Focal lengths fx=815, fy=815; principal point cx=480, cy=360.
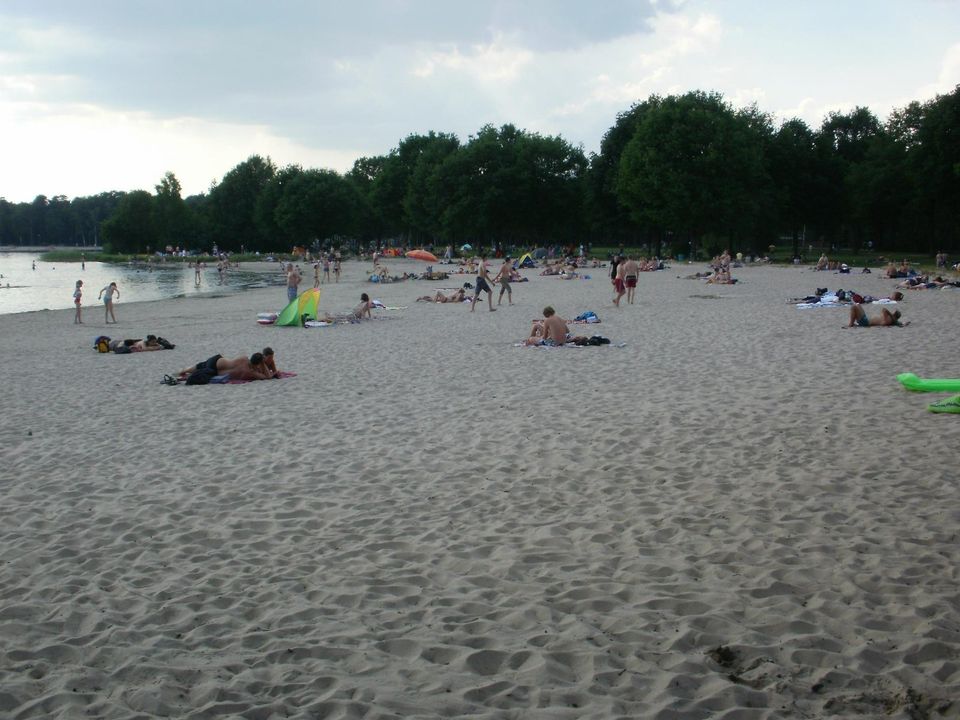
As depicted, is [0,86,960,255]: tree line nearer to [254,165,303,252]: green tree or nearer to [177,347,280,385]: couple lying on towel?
[254,165,303,252]: green tree

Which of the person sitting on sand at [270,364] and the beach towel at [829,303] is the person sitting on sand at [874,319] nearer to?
the beach towel at [829,303]

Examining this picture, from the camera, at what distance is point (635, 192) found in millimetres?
63750

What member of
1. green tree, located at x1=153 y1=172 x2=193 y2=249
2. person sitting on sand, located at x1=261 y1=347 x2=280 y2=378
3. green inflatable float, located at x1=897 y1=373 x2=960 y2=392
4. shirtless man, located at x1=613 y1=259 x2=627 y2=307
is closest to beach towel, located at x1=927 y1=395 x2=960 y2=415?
green inflatable float, located at x1=897 y1=373 x2=960 y2=392

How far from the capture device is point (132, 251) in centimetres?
12281

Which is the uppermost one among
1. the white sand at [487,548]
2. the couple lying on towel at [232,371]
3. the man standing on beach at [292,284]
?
the man standing on beach at [292,284]

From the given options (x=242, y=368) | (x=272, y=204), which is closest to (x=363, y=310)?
(x=242, y=368)

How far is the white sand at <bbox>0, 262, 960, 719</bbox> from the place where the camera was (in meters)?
4.02

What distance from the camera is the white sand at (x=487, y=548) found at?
13.2 feet

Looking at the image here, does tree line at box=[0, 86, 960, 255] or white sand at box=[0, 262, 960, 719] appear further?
tree line at box=[0, 86, 960, 255]

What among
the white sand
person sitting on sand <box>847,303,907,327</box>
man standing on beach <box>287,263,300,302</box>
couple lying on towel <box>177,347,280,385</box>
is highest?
man standing on beach <box>287,263,300,302</box>

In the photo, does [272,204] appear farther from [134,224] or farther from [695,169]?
[695,169]

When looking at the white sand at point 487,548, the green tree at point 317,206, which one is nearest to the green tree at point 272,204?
the green tree at point 317,206

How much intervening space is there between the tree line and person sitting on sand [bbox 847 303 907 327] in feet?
126

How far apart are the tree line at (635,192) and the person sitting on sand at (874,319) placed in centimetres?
3830
